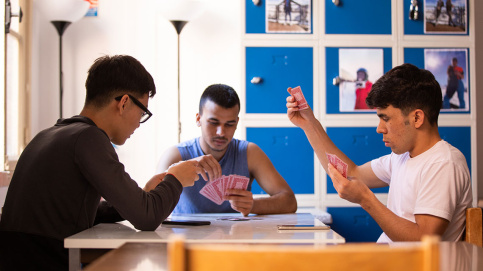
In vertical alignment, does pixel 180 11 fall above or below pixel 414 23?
above

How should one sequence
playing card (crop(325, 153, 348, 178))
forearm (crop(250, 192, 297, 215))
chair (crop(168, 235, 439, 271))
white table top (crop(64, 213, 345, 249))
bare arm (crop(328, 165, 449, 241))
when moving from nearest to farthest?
chair (crop(168, 235, 439, 271)) → white table top (crop(64, 213, 345, 249)) → bare arm (crop(328, 165, 449, 241)) → playing card (crop(325, 153, 348, 178)) → forearm (crop(250, 192, 297, 215))

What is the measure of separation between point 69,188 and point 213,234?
522mm

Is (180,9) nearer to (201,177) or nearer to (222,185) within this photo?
(201,177)

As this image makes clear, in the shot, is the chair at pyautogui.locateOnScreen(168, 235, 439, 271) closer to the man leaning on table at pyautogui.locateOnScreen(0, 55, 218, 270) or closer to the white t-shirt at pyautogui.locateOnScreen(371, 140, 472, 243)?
the man leaning on table at pyautogui.locateOnScreen(0, 55, 218, 270)

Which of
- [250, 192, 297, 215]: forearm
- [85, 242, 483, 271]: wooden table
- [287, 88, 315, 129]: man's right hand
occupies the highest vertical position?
[287, 88, 315, 129]: man's right hand

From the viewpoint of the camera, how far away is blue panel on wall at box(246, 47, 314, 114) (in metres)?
4.27

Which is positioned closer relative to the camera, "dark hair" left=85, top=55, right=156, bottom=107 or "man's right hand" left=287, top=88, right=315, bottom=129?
"dark hair" left=85, top=55, right=156, bottom=107

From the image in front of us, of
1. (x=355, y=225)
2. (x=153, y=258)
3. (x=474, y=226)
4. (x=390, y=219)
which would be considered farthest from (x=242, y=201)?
(x=355, y=225)

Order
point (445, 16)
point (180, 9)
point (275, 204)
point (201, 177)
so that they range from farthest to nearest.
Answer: point (180, 9), point (445, 16), point (201, 177), point (275, 204)

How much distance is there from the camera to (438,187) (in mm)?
2203

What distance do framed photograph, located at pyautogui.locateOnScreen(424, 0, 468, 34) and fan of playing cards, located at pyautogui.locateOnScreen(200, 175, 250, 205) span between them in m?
2.35

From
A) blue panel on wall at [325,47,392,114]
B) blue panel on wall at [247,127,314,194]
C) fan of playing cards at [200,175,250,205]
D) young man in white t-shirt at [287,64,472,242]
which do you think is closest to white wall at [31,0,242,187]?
blue panel on wall at [247,127,314,194]

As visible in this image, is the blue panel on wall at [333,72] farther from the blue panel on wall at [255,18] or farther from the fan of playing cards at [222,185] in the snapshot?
the fan of playing cards at [222,185]

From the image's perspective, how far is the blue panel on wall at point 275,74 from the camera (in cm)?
427
